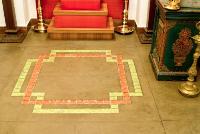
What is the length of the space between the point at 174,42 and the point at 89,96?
3.76 ft

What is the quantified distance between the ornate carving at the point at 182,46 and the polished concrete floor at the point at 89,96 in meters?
0.31

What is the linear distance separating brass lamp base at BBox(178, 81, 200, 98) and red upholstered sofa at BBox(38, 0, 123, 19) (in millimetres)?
2190

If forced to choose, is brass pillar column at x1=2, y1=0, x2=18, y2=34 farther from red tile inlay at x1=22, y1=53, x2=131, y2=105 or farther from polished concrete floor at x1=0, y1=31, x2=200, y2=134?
red tile inlay at x1=22, y1=53, x2=131, y2=105

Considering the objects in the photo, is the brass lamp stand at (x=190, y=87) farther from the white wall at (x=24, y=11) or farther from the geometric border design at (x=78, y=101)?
the white wall at (x=24, y=11)

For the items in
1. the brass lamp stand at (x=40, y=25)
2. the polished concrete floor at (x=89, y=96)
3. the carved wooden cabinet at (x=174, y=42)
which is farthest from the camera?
the brass lamp stand at (x=40, y=25)

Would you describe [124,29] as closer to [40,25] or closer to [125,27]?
[125,27]

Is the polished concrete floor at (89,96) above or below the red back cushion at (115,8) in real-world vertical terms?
below

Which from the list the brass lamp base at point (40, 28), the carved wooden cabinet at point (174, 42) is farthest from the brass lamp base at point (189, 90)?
the brass lamp base at point (40, 28)

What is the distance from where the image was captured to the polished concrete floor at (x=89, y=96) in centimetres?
264

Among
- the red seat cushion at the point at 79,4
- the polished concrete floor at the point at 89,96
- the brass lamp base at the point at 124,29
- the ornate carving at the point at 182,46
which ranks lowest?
the polished concrete floor at the point at 89,96

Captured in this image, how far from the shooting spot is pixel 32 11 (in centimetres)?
488

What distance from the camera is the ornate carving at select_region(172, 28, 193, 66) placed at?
3117 mm

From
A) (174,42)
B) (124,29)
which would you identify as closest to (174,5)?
(174,42)

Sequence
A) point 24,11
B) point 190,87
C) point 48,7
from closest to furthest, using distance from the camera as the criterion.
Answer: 1. point 190,87
2. point 24,11
3. point 48,7
